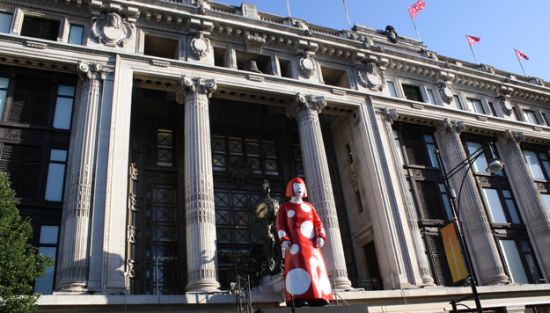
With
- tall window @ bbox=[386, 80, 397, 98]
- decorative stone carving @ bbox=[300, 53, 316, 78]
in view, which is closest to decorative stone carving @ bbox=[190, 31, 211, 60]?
decorative stone carving @ bbox=[300, 53, 316, 78]

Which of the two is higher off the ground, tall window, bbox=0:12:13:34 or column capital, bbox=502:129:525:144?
tall window, bbox=0:12:13:34

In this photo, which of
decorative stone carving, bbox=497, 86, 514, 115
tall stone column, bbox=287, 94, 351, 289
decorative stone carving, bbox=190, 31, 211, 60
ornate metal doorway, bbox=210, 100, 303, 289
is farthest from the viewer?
decorative stone carving, bbox=497, 86, 514, 115

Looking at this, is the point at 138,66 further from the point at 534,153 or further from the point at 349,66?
the point at 534,153

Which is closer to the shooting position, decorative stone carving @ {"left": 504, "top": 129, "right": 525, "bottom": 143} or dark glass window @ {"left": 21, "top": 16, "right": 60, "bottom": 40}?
dark glass window @ {"left": 21, "top": 16, "right": 60, "bottom": 40}

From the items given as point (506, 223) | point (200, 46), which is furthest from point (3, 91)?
point (506, 223)

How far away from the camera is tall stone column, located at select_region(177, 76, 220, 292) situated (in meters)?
20.4

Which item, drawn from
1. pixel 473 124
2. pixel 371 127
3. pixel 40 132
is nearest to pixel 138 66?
pixel 40 132

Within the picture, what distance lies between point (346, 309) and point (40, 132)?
53.3 ft

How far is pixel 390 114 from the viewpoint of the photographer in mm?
30625

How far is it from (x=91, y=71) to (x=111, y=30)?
2.95 metres

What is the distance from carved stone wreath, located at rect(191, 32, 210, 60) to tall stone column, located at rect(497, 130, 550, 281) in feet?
74.4

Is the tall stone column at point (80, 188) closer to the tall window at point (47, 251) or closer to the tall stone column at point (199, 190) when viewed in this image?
the tall window at point (47, 251)

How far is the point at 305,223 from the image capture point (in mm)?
17922

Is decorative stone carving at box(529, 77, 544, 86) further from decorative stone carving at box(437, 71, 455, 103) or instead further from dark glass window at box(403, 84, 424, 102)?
dark glass window at box(403, 84, 424, 102)
